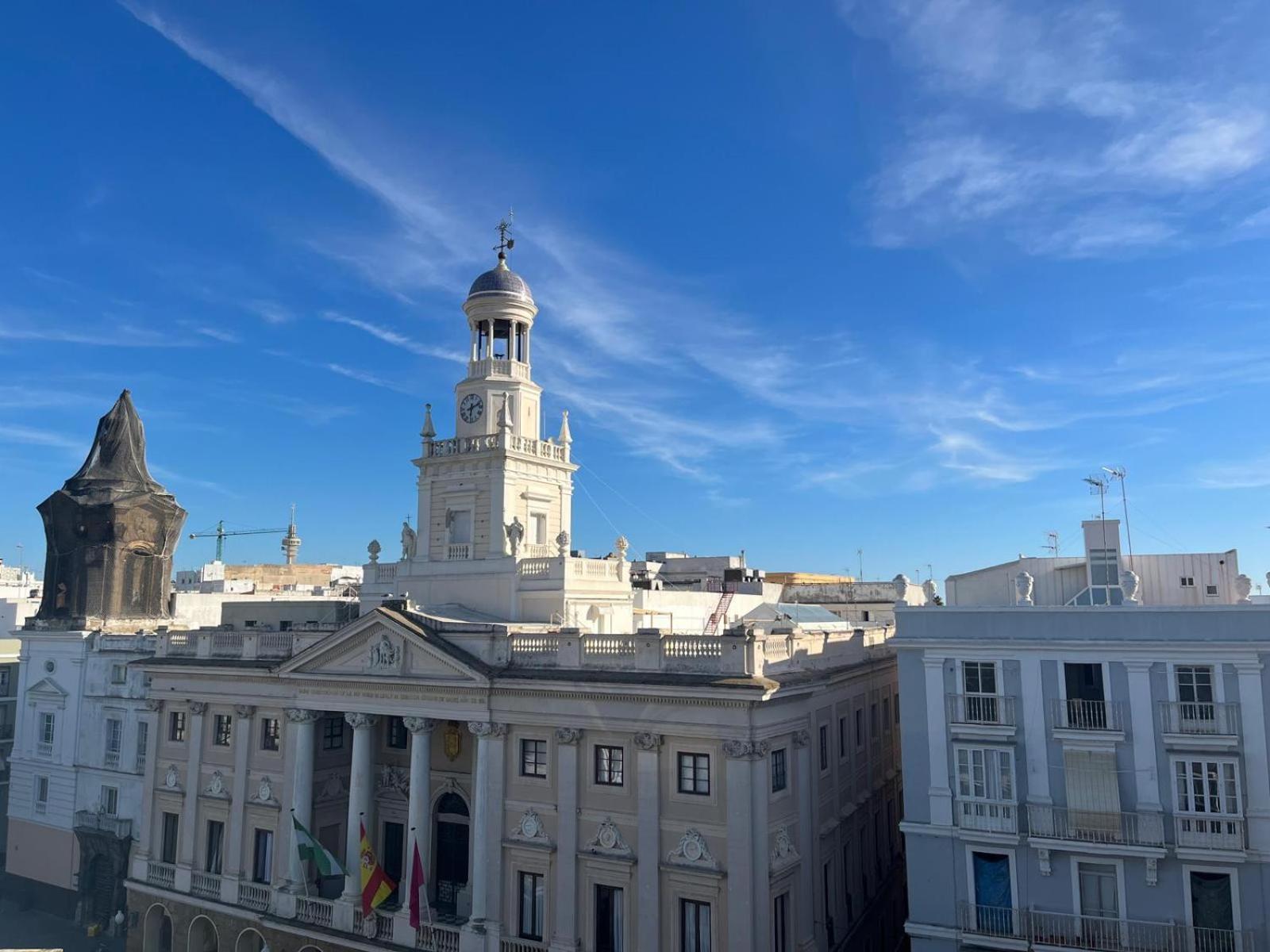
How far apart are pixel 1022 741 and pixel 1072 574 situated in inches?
231

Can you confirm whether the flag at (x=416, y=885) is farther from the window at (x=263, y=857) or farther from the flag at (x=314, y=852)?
the window at (x=263, y=857)

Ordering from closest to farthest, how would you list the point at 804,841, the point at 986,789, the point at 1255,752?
the point at 1255,752 → the point at 986,789 → the point at 804,841

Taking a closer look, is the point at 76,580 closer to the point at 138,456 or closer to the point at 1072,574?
the point at 138,456

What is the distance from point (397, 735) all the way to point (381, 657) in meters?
4.67

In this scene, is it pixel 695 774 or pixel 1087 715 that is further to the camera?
pixel 695 774

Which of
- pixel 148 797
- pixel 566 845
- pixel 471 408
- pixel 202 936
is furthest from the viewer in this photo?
pixel 471 408

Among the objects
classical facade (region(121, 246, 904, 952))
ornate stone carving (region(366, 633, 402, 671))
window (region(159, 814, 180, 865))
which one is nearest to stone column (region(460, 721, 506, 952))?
classical facade (region(121, 246, 904, 952))

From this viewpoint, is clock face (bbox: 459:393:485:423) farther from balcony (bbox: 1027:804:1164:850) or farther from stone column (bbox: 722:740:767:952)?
balcony (bbox: 1027:804:1164:850)

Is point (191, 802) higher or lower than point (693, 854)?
lower

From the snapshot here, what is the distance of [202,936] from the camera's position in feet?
129

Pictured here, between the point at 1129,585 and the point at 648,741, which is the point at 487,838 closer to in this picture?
the point at 648,741

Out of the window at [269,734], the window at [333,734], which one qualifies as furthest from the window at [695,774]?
the window at [269,734]

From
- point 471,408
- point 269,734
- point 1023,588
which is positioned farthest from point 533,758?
point 471,408

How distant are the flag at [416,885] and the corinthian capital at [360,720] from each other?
5.33 meters
